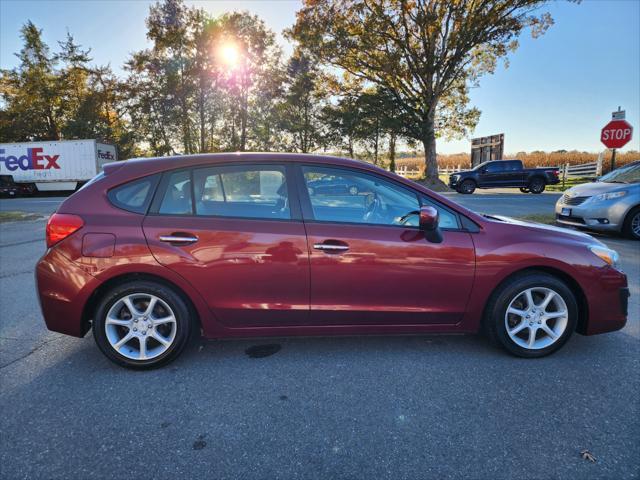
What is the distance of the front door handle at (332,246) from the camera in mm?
2654

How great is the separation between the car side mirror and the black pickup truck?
2005cm

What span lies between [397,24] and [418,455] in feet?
82.7

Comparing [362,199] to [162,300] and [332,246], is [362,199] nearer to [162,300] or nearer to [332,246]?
[332,246]

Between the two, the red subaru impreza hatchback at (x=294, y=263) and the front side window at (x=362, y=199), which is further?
the front side window at (x=362, y=199)

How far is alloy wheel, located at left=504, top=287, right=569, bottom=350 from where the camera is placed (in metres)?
2.89

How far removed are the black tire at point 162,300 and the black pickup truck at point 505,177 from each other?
2093 cm

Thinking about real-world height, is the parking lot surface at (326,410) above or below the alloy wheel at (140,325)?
below

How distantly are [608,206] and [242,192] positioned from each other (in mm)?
7771

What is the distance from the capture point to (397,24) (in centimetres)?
2223

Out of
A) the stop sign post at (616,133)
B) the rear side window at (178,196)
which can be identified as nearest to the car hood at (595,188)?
the stop sign post at (616,133)

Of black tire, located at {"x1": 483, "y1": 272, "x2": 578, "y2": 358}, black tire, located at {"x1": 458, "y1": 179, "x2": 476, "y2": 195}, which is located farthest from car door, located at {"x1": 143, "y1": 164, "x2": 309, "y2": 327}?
black tire, located at {"x1": 458, "y1": 179, "x2": 476, "y2": 195}

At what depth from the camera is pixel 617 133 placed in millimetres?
12828

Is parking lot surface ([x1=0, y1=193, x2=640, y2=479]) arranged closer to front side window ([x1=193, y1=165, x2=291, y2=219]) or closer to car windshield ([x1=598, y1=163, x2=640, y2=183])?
front side window ([x1=193, y1=165, x2=291, y2=219])

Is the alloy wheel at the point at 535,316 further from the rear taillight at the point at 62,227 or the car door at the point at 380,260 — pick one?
the rear taillight at the point at 62,227
